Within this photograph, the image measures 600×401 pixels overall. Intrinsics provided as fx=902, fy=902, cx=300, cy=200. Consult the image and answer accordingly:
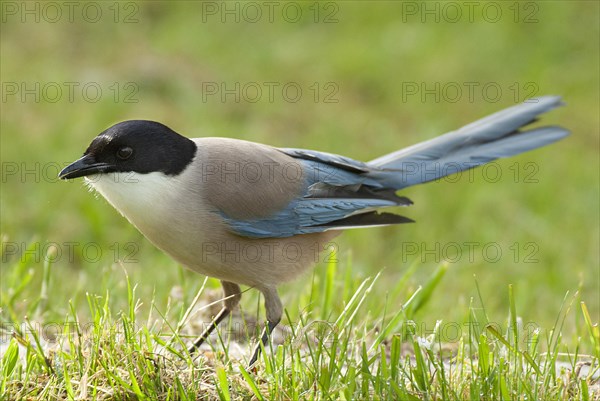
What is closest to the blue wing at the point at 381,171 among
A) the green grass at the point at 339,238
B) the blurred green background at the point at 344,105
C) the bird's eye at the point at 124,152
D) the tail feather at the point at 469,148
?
the tail feather at the point at 469,148

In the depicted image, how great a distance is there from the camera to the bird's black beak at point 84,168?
172 inches

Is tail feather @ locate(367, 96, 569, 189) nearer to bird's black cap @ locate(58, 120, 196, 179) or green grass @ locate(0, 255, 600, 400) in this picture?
bird's black cap @ locate(58, 120, 196, 179)

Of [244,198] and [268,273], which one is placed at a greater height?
[244,198]

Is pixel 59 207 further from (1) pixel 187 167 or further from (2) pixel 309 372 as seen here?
(2) pixel 309 372

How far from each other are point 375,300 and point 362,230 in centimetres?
274

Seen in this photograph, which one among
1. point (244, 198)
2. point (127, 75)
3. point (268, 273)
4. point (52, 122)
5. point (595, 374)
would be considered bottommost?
point (595, 374)

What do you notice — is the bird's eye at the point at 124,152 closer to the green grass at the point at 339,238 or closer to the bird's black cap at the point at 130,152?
the bird's black cap at the point at 130,152

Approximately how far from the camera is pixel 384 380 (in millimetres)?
3730

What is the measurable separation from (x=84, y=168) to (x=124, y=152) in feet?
0.68

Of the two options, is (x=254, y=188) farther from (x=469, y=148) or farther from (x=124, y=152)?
(x=469, y=148)


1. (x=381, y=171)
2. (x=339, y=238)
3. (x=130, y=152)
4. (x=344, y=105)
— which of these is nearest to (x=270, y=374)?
(x=130, y=152)

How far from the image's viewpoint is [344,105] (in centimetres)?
1068

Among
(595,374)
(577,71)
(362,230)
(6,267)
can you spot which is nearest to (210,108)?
(362,230)

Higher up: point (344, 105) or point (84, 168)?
point (344, 105)
